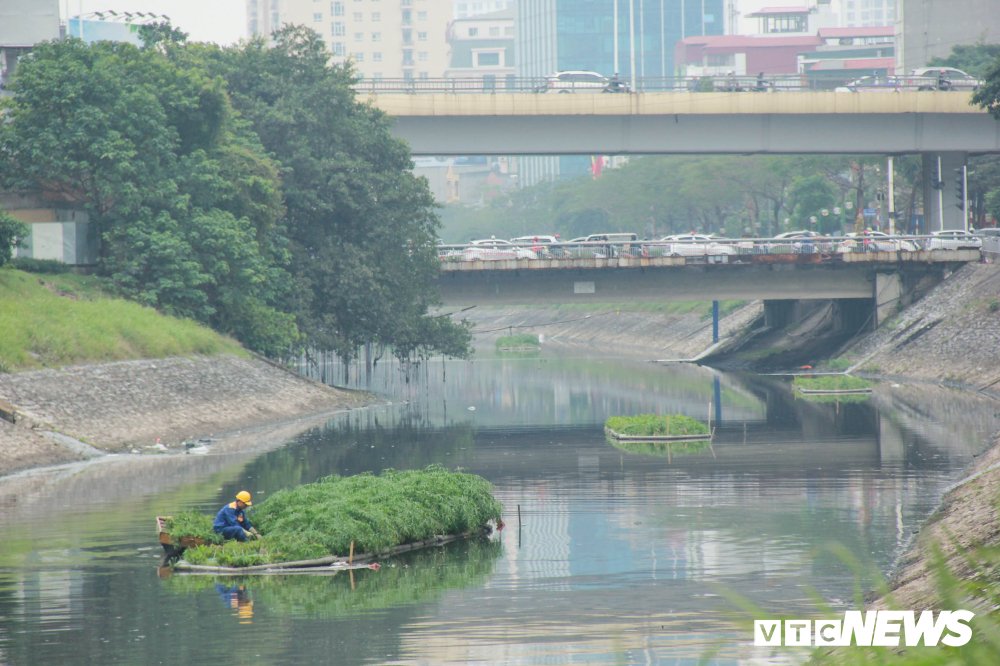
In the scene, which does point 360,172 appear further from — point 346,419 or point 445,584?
point 445,584

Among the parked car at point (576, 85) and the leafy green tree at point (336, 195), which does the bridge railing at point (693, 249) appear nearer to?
the leafy green tree at point (336, 195)

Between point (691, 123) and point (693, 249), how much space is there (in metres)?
8.46

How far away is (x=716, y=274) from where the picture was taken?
97.7 meters

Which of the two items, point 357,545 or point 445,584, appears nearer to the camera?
point 445,584

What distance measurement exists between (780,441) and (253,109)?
4111 centimetres

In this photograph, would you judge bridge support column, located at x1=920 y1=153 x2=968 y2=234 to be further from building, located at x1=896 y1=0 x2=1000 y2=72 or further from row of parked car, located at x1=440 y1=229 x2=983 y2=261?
building, located at x1=896 y1=0 x2=1000 y2=72

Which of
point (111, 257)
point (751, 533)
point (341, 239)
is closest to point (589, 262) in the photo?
point (341, 239)

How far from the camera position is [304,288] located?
85938 mm

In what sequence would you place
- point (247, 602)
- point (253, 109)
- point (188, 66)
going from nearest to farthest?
point (247, 602) < point (188, 66) < point (253, 109)

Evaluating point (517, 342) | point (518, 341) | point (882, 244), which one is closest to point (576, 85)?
point (882, 244)

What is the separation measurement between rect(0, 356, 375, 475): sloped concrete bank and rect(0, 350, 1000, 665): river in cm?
221

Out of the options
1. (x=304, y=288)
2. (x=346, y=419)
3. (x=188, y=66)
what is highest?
(x=188, y=66)

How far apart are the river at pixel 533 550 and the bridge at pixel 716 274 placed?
24.7 metres

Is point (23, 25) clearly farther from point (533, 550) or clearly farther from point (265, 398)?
point (533, 550)
